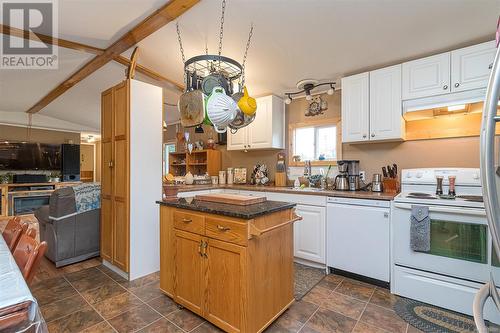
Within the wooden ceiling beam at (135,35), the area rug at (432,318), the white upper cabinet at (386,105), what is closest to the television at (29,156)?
the wooden ceiling beam at (135,35)

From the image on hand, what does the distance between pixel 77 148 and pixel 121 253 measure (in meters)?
6.24

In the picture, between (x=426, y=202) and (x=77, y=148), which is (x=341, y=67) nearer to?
(x=426, y=202)

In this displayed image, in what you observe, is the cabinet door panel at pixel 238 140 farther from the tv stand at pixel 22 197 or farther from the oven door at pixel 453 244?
the tv stand at pixel 22 197

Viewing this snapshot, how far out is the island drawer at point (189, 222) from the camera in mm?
1886

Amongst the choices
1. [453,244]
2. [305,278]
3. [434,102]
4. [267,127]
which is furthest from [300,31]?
[305,278]

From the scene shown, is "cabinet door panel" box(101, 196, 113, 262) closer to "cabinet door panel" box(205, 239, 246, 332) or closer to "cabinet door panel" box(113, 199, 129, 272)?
"cabinet door panel" box(113, 199, 129, 272)

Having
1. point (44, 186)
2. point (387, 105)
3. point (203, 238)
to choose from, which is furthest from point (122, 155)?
point (44, 186)

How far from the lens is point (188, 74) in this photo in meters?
2.11

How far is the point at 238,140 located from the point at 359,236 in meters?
2.47

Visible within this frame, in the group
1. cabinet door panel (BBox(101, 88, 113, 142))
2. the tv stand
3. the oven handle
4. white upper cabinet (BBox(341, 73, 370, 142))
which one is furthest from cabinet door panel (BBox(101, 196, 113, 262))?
the tv stand

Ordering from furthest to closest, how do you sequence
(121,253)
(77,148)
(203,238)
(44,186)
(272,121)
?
(77,148) → (44,186) → (272,121) → (121,253) → (203,238)

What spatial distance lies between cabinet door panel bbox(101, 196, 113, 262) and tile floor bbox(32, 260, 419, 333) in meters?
0.33

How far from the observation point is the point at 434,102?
7.92 ft

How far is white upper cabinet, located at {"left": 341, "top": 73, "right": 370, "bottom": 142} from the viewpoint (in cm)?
285
